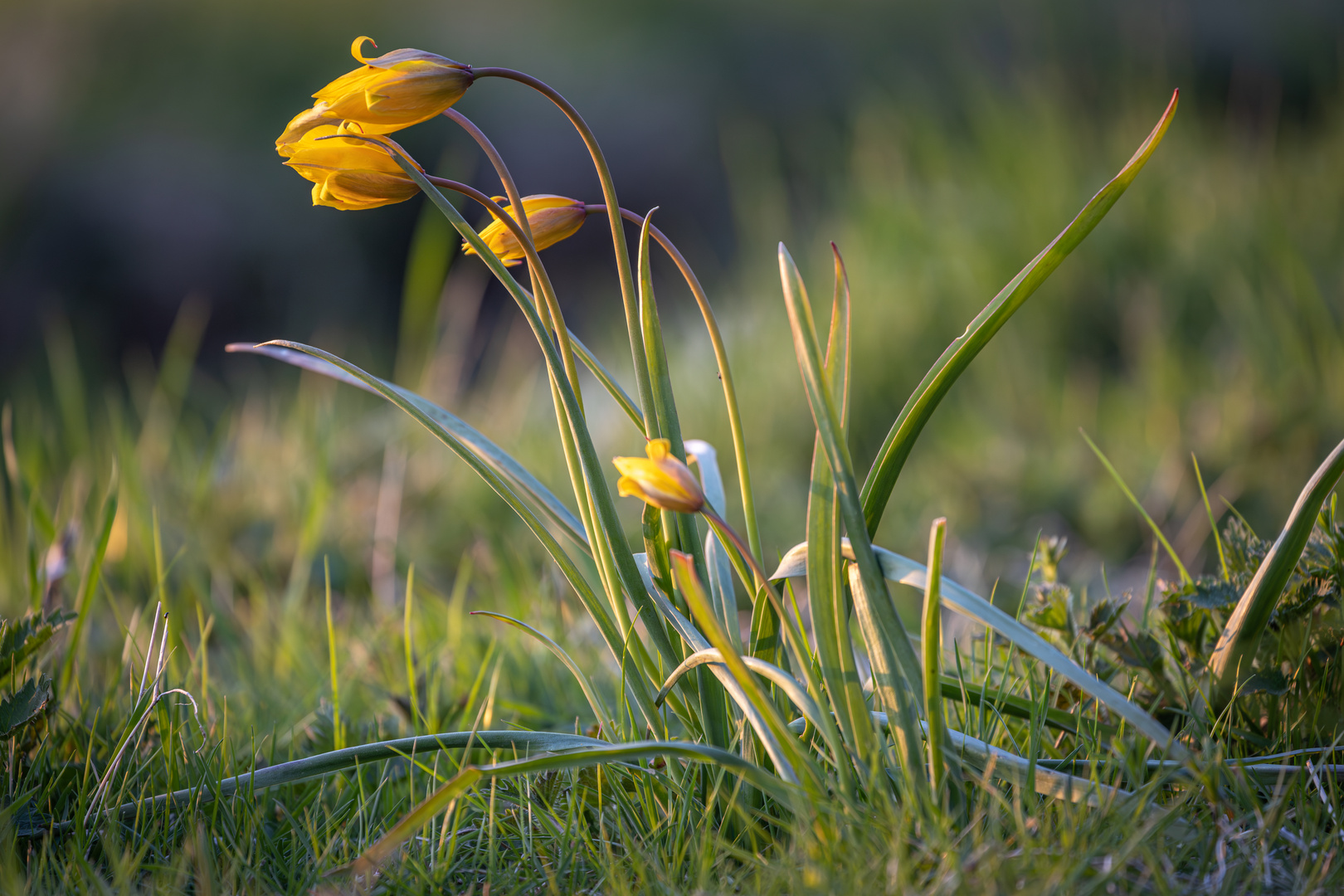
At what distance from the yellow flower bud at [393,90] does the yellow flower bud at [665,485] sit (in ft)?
1.21

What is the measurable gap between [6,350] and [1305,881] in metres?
7.52

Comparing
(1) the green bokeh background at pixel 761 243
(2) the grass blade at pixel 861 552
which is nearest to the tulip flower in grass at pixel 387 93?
(2) the grass blade at pixel 861 552

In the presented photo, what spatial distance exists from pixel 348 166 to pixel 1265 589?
0.96 meters

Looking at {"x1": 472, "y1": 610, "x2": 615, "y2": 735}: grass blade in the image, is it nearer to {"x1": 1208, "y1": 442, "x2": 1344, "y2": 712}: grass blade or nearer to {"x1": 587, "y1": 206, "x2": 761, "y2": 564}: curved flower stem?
{"x1": 587, "y1": 206, "x2": 761, "y2": 564}: curved flower stem

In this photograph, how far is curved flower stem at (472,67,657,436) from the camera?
0.84 metres

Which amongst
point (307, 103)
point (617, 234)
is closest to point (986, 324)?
point (617, 234)

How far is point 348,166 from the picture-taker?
841mm

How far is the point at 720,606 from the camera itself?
3.28ft

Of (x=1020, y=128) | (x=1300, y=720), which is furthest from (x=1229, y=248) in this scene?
(x=1300, y=720)

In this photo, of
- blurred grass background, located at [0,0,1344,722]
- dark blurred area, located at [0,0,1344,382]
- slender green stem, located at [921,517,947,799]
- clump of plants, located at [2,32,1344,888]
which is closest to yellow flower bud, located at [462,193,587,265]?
clump of plants, located at [2,32,1344,888]

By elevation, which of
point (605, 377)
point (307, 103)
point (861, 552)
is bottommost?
point (861, 552)

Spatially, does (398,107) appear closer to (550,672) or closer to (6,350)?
(550,672)

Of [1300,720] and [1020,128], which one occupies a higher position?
[1020,128]

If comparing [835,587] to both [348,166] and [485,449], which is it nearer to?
[485,449]
